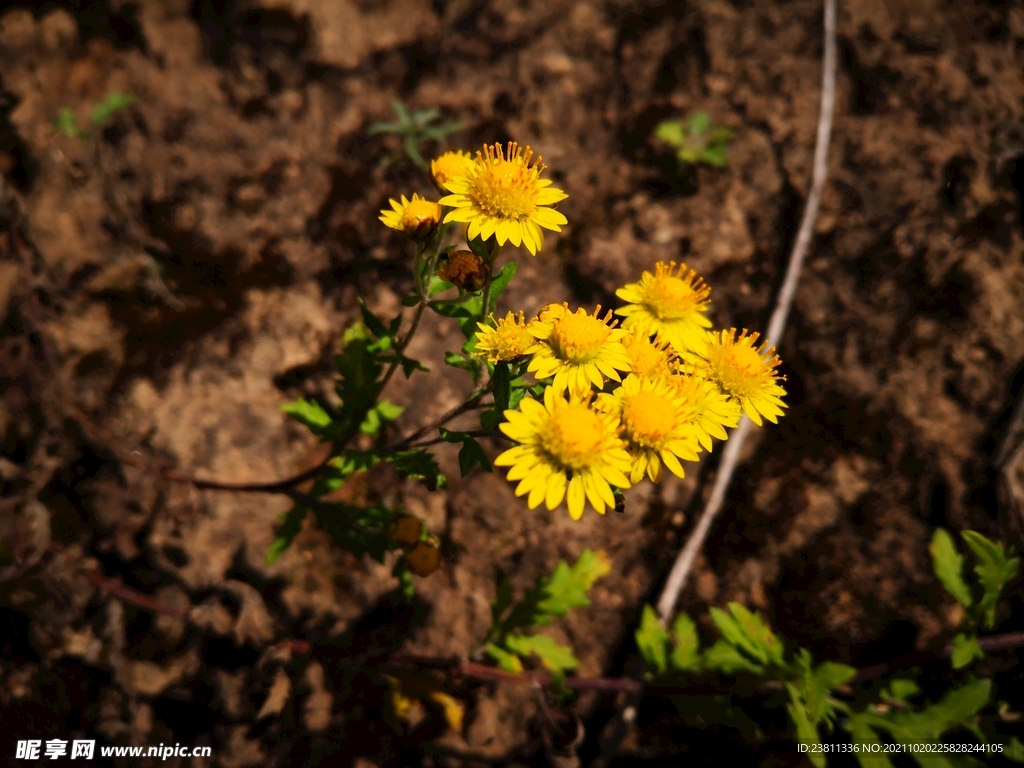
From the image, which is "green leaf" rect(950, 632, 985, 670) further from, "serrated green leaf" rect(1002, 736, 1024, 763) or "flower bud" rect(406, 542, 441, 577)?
"flower bud" rect(406, 542, 441, 577)

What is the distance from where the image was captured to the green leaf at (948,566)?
274 cm

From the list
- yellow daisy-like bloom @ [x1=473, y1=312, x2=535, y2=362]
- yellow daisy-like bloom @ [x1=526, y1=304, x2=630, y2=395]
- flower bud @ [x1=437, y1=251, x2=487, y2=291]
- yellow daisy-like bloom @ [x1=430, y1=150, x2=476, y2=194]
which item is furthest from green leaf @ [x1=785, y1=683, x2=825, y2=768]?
yellow daisy-like bloom @ [x1=430, y1=150, x2=476, y2=194]

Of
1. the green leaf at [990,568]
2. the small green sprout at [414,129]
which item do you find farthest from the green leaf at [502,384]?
the small green sprout at [414,129]

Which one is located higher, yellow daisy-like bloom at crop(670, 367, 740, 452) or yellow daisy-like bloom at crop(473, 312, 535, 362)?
yellow daisy-like bloom at crop(473, 312, 535, 362)

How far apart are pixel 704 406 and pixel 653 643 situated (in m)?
1.37

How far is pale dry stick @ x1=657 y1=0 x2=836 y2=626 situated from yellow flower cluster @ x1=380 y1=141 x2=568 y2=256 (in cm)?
191

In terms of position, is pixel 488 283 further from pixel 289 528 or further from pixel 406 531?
pixel 289 528

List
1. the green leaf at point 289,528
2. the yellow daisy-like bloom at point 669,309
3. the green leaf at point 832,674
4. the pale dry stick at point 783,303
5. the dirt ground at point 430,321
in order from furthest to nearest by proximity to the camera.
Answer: the pale dry stick at point 783,303 < the dirt ground at point 430,321 < the green leaf at point 289,528 < the green leaf at point 832,674 < the yellow daisy-like bloom at point 669,309

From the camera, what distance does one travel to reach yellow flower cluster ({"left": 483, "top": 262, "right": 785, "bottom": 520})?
1.97 m

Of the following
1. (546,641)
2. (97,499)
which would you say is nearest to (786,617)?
(546,641)

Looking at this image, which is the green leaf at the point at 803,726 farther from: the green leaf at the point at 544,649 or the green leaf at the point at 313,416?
the green leaf at the point at 313,416

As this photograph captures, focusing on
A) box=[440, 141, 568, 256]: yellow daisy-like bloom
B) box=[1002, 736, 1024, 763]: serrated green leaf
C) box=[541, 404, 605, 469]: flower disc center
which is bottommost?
box=[1002, 736, 1024, 763]: serrated green leaf

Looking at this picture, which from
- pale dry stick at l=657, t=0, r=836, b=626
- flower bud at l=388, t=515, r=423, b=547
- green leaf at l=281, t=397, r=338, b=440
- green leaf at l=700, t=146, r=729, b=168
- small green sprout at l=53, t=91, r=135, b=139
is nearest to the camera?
flower bud at l=388, t=515, r=423, b=547

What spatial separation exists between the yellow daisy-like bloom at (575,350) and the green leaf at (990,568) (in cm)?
181
